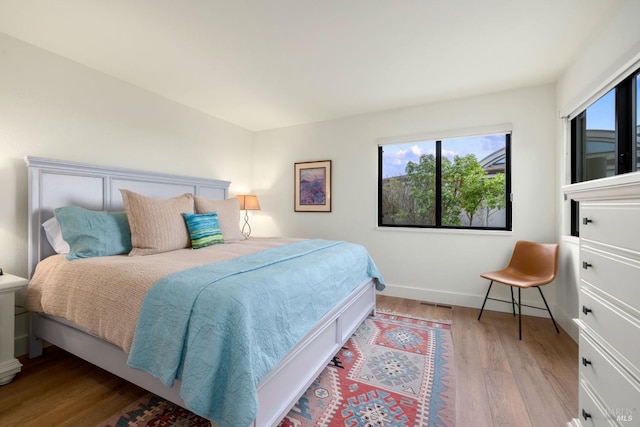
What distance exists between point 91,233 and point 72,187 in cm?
60

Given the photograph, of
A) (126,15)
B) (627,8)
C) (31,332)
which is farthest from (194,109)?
(627,8)

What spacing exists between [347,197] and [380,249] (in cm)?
83

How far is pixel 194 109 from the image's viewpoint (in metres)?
3.38

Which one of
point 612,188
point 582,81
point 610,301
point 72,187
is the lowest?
point 610,301

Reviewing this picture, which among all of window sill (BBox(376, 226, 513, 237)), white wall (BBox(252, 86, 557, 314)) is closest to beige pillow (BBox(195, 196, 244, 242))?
white wall (BBox(252, 86, 557, 314))

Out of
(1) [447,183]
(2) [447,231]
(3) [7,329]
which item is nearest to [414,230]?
(2) [447,231]

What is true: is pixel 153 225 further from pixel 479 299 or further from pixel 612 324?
pixel 479 299

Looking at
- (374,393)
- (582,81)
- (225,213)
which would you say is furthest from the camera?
(225,213)

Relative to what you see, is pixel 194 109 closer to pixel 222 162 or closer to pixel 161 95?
pixel 161 95

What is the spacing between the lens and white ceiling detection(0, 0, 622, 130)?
5.52ft

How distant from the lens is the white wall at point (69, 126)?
1971mm

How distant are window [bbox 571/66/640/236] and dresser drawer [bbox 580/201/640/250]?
1031mm

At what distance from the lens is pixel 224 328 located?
3.52 feet

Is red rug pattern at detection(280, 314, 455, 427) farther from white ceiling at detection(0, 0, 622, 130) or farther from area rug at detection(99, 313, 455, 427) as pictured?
white ceiling at detection(0, 0, 622, 130)
